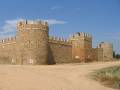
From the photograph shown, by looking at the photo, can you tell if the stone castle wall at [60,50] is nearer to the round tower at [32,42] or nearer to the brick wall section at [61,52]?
the brick wall section at [61,52]

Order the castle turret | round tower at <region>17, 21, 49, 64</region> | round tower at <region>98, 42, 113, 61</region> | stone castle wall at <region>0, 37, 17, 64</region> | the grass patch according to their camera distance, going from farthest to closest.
Answer: 1. round tower at <region>98, 42, 113, 61</region>
2. the castle turret
3. stone castle wall at <region>0, 37, 17, 64</region>
4. round tower at <region>17, 21, 49, 64</region>
5. the grass patch

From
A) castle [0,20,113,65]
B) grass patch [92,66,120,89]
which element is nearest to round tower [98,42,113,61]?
castle [0,20,113,65]

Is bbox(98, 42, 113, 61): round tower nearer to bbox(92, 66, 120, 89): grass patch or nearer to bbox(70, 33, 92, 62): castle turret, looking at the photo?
bbox(70, 33, 92, 62): castle turret

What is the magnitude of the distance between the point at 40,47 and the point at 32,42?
847 mm

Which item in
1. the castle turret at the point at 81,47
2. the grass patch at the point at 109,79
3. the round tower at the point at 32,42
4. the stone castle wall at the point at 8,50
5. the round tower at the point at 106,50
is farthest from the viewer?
the round tower at the point at 106,50

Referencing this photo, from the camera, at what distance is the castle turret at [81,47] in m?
34.8

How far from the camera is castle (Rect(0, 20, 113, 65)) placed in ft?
93.8

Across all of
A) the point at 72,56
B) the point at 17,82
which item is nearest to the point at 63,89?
the point at 17,82

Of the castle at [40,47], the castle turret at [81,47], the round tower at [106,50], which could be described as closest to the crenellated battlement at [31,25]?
the castle at [40,47]

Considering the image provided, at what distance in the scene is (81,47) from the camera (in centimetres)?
3559

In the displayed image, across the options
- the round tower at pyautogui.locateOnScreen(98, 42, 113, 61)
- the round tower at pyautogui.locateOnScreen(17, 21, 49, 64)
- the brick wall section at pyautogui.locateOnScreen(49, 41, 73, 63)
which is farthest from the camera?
the round tower at pyautogui.locateOnScreen(98, 42, 113, 61)

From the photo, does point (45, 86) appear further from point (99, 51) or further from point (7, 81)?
point (99, 51)

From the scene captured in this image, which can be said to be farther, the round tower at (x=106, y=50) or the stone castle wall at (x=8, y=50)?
the round tower at (x=106, y=50)

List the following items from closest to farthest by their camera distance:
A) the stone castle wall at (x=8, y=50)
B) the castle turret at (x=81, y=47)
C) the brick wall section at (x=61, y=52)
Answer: the stone castle wall at (x=8, y=50) < the brick wall section at (x=61, y=52) < the castle turret at (x=81, y=47)
